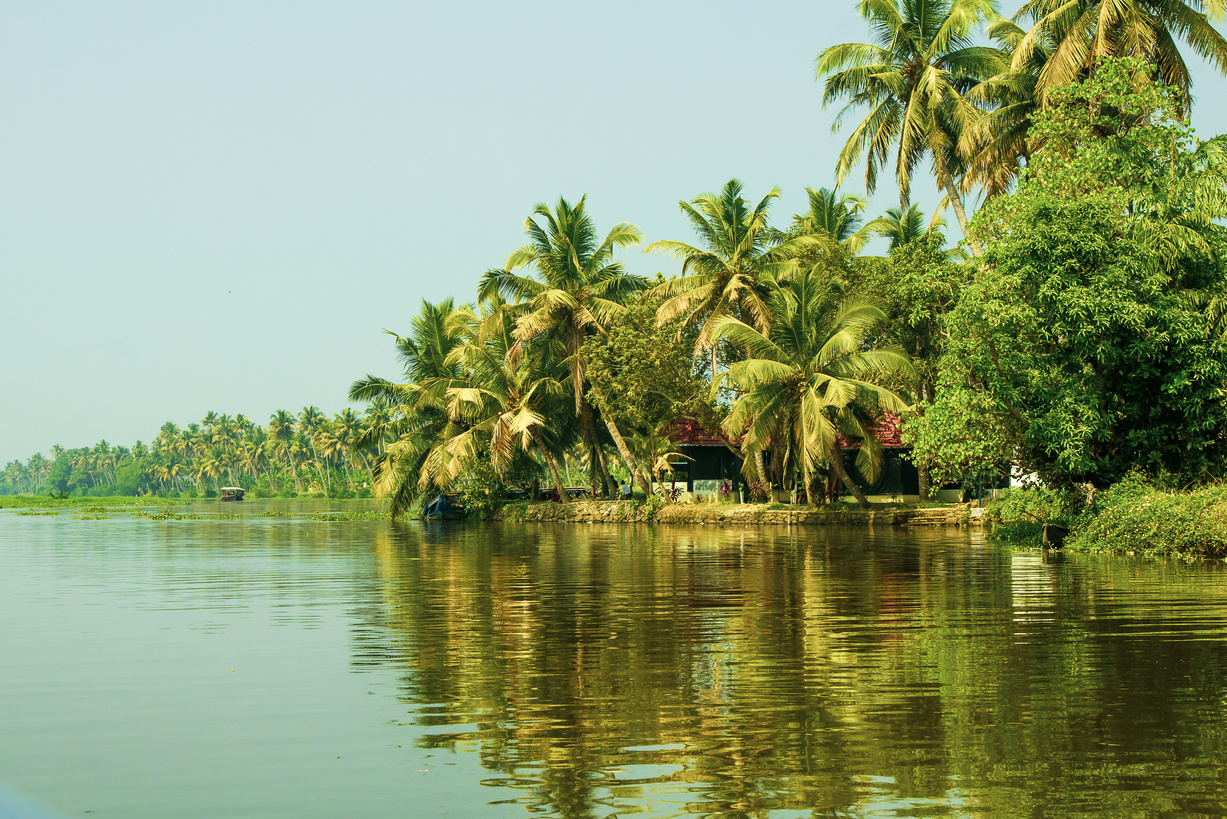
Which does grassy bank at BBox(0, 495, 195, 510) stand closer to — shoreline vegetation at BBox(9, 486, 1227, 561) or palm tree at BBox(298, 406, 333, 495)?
palm tree at BBox(298, 406, 333, 495)

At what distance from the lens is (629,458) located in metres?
39.9

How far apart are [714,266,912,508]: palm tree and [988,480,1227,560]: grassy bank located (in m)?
7.12

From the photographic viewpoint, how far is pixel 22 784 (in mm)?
5816

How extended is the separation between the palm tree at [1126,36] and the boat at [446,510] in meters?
27.8

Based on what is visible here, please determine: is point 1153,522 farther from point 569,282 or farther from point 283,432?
point 283,432

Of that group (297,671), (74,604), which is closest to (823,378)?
(74,604)

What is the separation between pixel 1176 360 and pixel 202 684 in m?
18.4

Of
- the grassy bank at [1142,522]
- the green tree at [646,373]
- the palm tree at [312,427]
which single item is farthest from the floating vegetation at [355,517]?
the palm tree at [312,427]

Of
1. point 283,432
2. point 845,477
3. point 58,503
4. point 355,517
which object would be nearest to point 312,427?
point 283,432

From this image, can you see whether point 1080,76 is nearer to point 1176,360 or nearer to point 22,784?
point 1176,360

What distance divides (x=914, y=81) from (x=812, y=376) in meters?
8.95

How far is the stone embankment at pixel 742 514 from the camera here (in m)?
31.4

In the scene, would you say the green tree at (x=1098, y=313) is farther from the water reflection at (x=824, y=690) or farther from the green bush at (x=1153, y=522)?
the water reflection at (x=824, y=690)

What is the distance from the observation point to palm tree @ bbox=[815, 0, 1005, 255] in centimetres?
2939
